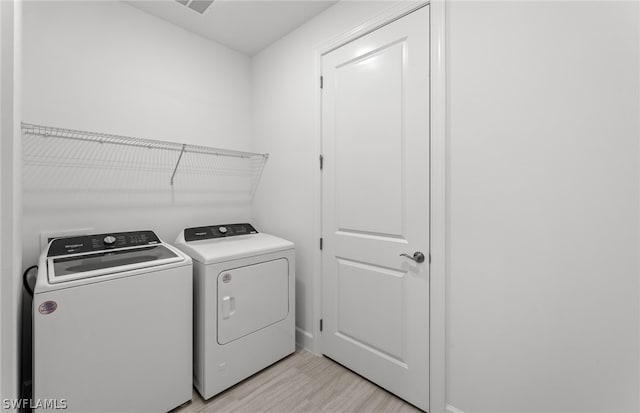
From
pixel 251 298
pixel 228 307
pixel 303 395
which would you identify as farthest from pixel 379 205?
pixel 303 395

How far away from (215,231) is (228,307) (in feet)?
2.23

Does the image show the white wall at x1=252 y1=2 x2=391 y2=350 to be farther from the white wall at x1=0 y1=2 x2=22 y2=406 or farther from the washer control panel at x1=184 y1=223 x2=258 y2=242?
the white wall at x1=0 y1=2 x2=22 y2=406

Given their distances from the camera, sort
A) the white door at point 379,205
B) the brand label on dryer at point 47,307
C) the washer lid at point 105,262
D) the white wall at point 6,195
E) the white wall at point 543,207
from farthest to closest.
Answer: the white door at point 379,205
the washer lid at point 105,262
the brand label on dryer at point 47,307
the white wall at point 543,207
the white wall at point 6,195

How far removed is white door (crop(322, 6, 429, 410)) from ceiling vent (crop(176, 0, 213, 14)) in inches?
37.1

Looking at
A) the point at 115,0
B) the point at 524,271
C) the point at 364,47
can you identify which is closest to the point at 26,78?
the point at 115,0

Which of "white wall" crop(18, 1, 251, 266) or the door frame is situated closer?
the door frame

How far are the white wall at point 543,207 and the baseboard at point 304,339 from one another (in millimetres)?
1058

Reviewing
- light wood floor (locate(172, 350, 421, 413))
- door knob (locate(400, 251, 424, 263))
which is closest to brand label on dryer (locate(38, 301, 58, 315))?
light wood floor (locate(172, 350, 421, 413))

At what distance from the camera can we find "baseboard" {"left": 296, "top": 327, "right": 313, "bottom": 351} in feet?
7.20

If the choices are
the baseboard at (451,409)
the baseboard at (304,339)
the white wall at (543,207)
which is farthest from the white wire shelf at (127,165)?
→ the baseboard at (451,409)

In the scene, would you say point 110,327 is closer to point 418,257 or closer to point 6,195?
point 6,195

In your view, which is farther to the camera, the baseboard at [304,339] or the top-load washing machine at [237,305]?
the baseboard at [304,339]

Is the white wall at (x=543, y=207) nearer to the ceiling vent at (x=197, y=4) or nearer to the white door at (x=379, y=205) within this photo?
the white door at (x=379, y=205)

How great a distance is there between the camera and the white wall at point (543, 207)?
104 centimetres
